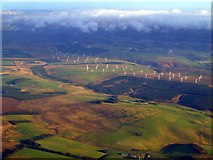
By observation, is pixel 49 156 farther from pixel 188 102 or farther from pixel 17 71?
pixel 17 71

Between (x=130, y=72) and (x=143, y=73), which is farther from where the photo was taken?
(x=130, y=72)

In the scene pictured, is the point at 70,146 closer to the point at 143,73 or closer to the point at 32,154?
the point at 32,154

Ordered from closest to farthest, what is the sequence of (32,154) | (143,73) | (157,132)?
(32,154)
(157,132)
(143,73)

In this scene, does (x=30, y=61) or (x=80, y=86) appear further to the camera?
(x=30, y=61)

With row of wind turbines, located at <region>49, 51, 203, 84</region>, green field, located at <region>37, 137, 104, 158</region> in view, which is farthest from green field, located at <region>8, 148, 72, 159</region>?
row of wind turbines, located at <region>49, 51, 203, 84</region>

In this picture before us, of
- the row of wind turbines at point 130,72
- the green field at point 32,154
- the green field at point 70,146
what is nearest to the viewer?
the green field at point 32,154

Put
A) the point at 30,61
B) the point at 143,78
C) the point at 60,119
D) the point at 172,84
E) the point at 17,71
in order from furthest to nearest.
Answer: the point at 30,61 → the point at 17,71 → the point at 143,78 → the point at 172,84 → the point at 60,119

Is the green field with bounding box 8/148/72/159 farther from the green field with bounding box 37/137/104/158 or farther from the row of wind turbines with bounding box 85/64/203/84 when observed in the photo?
the row of wind turbines with bounding box 85/64/203/84

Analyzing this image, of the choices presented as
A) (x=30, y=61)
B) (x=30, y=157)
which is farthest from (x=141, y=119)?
(x=30, y=61)

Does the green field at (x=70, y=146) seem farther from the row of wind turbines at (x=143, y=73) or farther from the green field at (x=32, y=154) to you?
the row of wind turbines at (x=143, y=73)

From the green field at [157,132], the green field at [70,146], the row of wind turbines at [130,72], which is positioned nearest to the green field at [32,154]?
the green field at [70,146]

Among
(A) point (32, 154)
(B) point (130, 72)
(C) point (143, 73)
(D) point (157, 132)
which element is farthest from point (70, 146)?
(C) point (143, 73)
